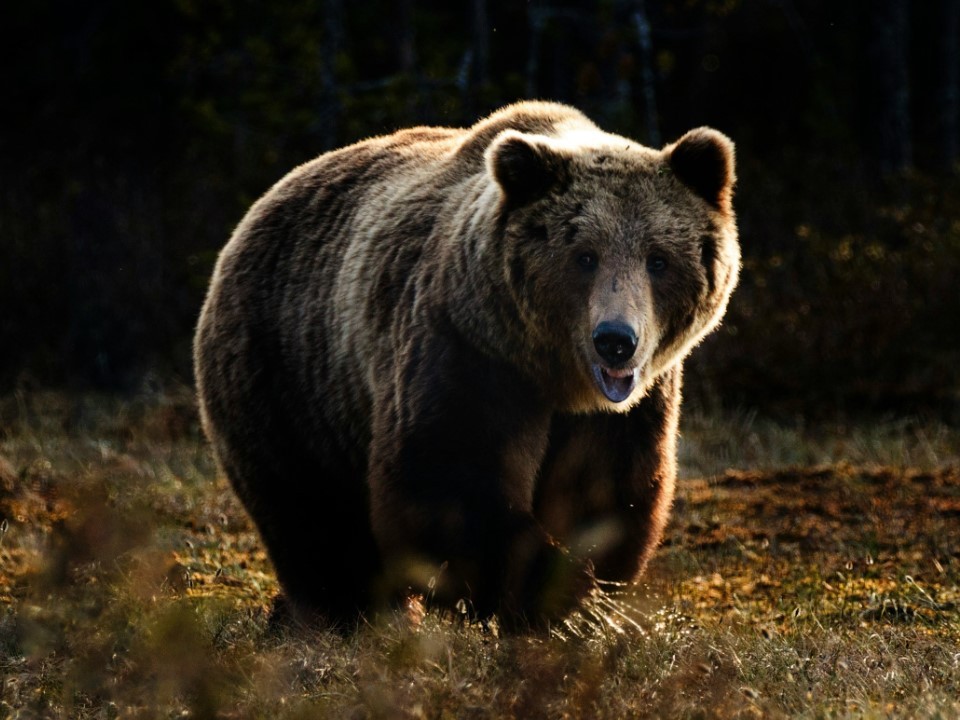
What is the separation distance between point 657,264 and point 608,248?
0.17 metres

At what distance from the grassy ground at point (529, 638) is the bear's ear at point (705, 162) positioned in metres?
1.40

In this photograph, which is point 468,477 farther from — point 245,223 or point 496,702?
point 245,223

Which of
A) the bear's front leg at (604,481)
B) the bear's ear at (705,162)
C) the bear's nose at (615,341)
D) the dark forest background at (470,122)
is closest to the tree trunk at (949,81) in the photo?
the dark forest background at (470,122)

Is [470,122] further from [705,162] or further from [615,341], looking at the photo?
[615,341]

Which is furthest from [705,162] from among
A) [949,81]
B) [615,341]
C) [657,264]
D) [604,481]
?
[949,81]

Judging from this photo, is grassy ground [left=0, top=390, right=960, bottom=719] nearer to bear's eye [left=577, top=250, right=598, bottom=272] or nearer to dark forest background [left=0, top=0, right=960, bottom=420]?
bear's eye [left=577, top=250, right=598, bottom=272]

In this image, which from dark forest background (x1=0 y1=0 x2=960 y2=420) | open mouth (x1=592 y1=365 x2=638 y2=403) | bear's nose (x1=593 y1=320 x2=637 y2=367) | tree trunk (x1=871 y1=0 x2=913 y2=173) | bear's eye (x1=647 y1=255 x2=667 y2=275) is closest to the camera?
bear's nose (x1=593 y1=320 x2=637 y2=367)

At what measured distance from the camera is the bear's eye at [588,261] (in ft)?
13.6

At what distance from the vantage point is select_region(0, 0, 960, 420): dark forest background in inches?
372

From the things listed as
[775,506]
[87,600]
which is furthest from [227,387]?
[775,506]

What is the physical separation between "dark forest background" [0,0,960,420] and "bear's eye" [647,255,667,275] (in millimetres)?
4709

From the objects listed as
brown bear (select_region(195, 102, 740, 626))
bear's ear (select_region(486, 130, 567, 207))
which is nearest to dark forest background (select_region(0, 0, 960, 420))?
brown bear (select_region(195, 102, 740, 626))

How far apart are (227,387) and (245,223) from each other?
0.84m

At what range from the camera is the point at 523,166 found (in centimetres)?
424
